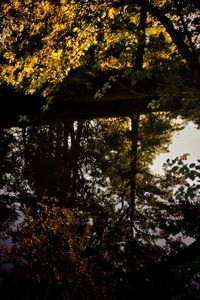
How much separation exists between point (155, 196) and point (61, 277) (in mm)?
6903

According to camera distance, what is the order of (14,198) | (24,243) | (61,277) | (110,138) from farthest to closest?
(110,138) → (14,198) → (24,243) → (61,277)

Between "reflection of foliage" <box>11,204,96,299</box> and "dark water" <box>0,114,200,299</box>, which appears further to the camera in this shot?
"reflection of foliage" <box>11,204,96,299</box>

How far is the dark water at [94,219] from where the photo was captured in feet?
25.1

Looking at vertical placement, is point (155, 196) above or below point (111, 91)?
below

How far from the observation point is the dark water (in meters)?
7.66

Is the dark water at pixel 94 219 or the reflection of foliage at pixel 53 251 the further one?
the reflection of foliage at pixel 53 251

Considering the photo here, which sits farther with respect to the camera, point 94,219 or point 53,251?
point 94,219

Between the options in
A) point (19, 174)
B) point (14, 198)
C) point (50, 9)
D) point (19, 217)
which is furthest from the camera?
point (19, 174)

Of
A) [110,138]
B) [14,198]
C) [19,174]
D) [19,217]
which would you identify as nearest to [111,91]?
[110,138]

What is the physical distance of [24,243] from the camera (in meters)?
9.51

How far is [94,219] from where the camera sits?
1130cm

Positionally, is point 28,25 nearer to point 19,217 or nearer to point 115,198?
point 19,217

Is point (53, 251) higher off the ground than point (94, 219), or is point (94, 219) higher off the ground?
point (94, 219)

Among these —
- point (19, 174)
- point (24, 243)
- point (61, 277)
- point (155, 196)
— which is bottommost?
point (61, 277)
